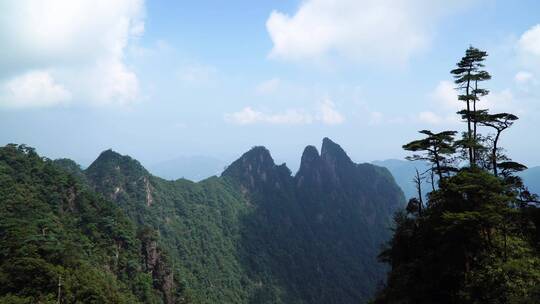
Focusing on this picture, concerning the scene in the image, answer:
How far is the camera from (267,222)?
141m

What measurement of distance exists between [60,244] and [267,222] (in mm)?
97290

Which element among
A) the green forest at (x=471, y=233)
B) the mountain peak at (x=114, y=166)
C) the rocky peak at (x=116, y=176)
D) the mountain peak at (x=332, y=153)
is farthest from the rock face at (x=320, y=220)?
the green forest at (x=471, y=233)

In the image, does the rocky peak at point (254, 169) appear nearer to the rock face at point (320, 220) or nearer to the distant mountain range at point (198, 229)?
the rock face at point (320, 220)

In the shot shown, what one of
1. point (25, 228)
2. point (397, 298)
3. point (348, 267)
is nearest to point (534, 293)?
point (397, 298)

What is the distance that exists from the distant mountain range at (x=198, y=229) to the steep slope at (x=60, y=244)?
0.16 meters

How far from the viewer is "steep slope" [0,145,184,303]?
41219 millimetres

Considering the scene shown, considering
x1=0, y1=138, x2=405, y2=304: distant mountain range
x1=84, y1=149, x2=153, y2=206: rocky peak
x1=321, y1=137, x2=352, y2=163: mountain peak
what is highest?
x1=321, y1=137, x2=352, y2=163: mountain peak

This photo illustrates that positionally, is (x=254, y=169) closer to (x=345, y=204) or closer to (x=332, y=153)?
(x=332, y=153)

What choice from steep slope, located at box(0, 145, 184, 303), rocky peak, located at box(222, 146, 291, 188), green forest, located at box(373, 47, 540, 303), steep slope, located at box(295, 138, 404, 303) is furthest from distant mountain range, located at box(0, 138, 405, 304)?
green forest, located at box(373, 47, 540, 303)

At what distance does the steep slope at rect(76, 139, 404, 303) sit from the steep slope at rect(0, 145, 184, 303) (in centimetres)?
1386

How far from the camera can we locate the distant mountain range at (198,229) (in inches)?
1870

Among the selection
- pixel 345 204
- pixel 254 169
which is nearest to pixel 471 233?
pixel 254 169

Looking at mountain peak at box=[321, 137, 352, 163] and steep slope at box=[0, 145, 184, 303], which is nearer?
steep slope at box=[0, 145, 184, 303]

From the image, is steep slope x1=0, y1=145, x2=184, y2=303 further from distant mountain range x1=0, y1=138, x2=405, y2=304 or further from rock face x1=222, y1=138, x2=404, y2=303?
rock face x1=222, y1=138, x2=404, y2=303
